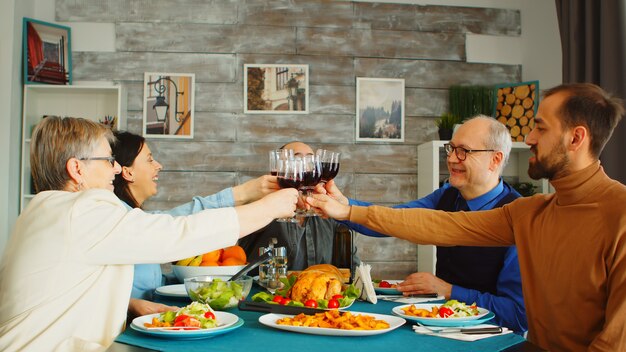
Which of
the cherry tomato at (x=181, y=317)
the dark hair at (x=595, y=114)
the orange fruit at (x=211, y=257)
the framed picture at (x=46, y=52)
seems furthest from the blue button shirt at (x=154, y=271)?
the framed picture at (x=46, y=52)

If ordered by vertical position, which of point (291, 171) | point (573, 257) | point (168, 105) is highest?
point (168, 105)

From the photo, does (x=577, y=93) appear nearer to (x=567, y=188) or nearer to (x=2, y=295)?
(x=567, y=188)

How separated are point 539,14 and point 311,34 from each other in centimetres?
163

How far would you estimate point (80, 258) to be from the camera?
5.14ft

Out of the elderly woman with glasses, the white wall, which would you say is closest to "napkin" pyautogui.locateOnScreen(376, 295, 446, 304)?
the elderly woman with glasses

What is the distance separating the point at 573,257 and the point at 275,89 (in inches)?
111

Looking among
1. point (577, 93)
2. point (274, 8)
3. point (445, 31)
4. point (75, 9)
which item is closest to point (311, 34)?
point (274, 8)

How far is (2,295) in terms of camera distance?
5.20ft

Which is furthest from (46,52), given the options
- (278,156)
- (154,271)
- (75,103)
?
(278,156)

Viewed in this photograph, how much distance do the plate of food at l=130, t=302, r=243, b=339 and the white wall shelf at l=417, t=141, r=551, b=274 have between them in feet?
8.71

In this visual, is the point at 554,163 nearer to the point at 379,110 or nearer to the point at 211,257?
the point at 211,257

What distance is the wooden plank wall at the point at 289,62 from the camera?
4230mm

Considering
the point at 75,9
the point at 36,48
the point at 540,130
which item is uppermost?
the point at 75,9

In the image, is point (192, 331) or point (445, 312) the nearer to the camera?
point (192, 331)
